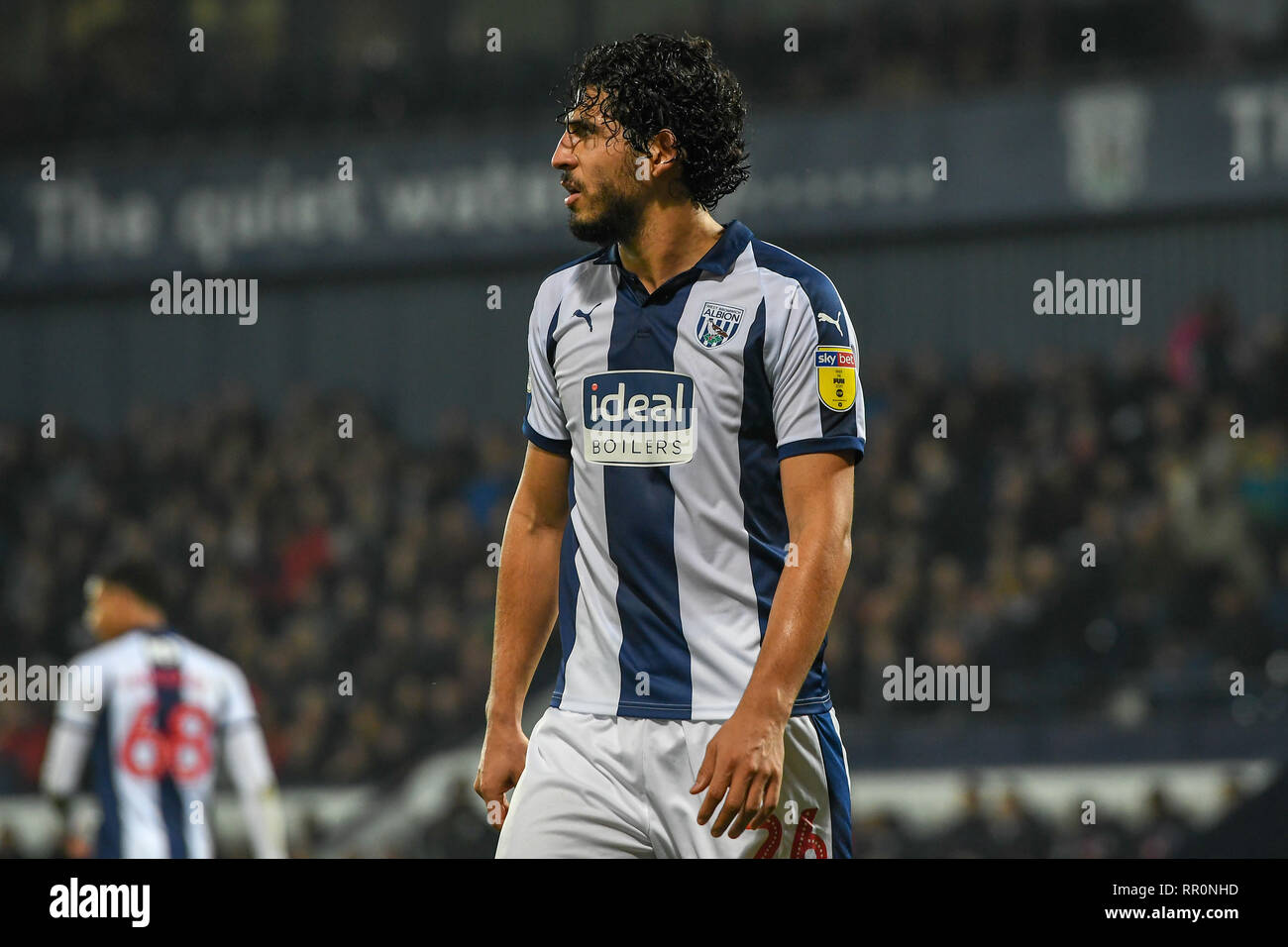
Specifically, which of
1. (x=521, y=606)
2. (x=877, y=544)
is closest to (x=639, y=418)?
(x=521, y=606)

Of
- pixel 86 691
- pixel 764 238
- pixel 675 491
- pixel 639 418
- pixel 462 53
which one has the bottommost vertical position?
pixel 86 691

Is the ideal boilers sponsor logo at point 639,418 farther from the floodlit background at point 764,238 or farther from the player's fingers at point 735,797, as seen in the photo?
the floodlit background at point 764,238

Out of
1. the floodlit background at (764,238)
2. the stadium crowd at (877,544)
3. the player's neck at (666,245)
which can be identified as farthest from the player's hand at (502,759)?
the stadium crowd at (877,544)

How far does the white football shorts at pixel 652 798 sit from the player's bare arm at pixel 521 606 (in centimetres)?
18

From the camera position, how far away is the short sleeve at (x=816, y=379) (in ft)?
10.1

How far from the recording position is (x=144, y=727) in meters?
6.45

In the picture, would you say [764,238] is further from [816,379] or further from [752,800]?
[752,800]

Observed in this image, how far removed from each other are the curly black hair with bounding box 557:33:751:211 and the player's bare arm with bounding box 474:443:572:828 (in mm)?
625

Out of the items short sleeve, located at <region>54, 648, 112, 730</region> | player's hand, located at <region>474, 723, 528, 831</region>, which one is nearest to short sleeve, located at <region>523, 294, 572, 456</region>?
player's hand, located at <region>474, 723, 528, 831</region>

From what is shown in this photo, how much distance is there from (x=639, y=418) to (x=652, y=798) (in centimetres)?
70

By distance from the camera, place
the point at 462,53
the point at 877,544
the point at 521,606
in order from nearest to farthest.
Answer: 1. the point at 521,606
2. the point at 877,544
3. the point at 462,53

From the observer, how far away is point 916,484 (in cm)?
1122

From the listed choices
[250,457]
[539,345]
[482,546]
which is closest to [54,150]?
[250,457]
